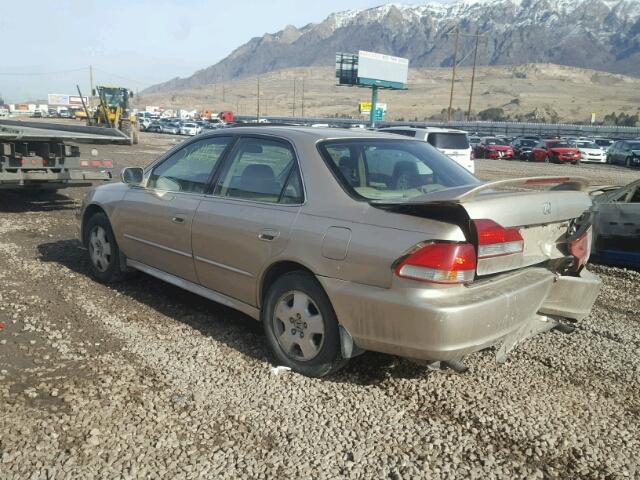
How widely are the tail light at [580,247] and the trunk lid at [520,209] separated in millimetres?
44

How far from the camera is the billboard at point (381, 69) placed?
67938 millimetres

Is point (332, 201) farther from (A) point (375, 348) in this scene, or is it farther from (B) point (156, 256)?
(B) point (156, 256)

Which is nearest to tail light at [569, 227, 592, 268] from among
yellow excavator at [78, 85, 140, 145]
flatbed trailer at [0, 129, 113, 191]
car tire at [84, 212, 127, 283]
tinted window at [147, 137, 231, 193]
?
A: tinted window at [147, 137, 231, 193]

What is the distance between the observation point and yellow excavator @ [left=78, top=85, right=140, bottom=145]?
35531 millimetres

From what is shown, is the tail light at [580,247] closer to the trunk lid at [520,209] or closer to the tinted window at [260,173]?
the trunk lid at [520,209]

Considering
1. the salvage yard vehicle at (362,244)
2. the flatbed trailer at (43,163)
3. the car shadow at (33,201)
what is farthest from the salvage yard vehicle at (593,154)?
the salvage yard vehicle at (362,244)

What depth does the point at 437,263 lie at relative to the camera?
125 inches

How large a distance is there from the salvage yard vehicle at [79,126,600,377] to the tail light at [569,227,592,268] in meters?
0.01

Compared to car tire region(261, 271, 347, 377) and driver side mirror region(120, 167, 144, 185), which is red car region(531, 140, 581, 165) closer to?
driver side mirror region(120, 167, 144, 185)

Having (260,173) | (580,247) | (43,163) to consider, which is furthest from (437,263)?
(43,163)

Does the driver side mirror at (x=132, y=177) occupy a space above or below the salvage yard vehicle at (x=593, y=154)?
above

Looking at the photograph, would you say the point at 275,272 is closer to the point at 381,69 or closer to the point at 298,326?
the point at 298,326

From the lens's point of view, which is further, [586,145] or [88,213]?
[586,145]

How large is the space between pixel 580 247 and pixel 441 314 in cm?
147
